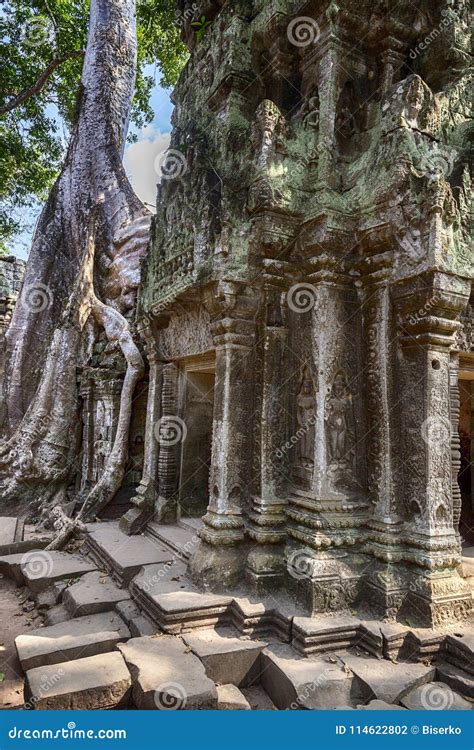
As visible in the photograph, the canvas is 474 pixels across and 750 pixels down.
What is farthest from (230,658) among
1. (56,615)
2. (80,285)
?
(80,285)

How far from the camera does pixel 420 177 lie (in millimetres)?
3684

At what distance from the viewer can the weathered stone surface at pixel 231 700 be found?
9.12ft

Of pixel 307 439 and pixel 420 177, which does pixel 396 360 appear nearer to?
pixel 307 439

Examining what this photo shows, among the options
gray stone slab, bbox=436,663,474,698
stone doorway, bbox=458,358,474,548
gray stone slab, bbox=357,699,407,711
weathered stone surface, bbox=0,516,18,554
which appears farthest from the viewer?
weathered stone surface, bbox=0,516,18,554

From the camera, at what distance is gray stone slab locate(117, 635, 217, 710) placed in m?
2.64

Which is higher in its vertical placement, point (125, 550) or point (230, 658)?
point (125, 550)

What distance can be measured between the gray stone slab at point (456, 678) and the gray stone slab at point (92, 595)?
8.47ft

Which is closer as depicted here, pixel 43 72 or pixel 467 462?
pixel 467 462

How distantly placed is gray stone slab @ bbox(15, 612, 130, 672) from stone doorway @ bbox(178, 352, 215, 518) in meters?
2.11

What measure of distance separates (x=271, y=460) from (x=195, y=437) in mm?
2021

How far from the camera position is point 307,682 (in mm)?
2852

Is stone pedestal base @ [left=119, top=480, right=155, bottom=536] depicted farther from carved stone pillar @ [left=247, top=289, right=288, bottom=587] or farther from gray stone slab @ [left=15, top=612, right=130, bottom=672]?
carved stone pillar @ [left=247, top=289, right=288, bottom=587]

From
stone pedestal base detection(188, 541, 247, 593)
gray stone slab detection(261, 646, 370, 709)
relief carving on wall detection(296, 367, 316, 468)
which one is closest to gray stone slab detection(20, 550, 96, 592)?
stone pedestal base detection(188, 541, 247, 593)

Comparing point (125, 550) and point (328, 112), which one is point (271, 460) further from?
point (328, 112)
